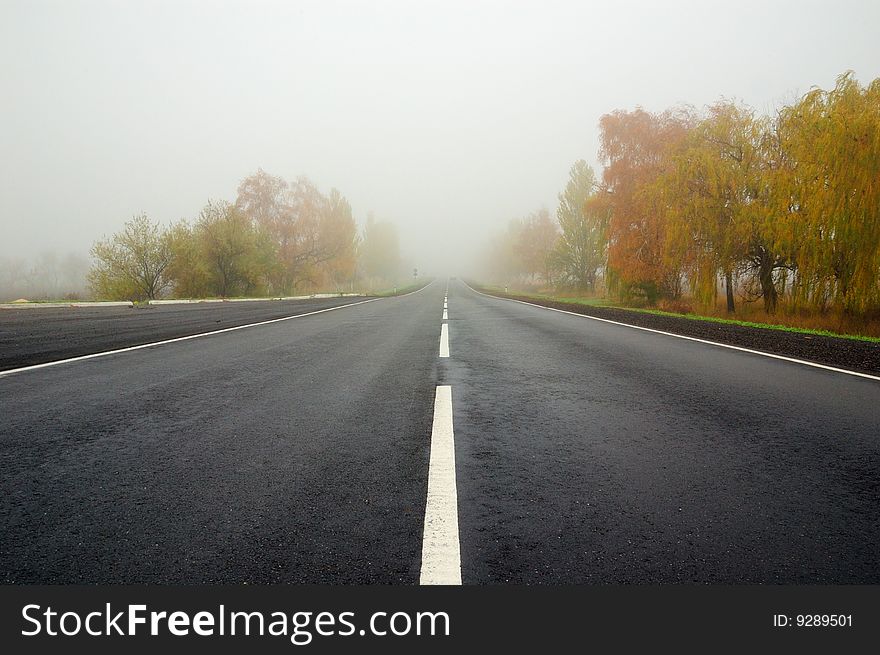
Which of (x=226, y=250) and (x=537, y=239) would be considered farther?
(x=537, y=239)

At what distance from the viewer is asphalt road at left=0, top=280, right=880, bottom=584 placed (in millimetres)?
1743

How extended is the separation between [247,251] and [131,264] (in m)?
8.26

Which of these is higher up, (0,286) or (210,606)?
(0,286)

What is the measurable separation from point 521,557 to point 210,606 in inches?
46.5

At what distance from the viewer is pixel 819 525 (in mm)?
2018

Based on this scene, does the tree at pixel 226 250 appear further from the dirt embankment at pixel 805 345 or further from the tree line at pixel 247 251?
the dirt embankment at pixel 805 345

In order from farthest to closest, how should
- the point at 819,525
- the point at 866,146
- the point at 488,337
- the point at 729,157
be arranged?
the point at 729,157 < the point at 866,146 < the point at 488,337 < the point at 819,525

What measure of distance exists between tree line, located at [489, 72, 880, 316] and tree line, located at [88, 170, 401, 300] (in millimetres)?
26491

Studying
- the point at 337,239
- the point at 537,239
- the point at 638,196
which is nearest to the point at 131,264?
the point at 337,239

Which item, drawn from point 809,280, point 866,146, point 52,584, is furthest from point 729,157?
point 52,584

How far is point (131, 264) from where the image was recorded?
92.3ft

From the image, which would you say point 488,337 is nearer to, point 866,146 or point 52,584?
point 52,584

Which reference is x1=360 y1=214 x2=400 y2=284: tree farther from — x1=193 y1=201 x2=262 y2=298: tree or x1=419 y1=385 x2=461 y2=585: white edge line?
x1=419 y1=385 x2=461 y2=585: white edge line

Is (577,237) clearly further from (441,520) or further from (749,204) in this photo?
(441,520)
